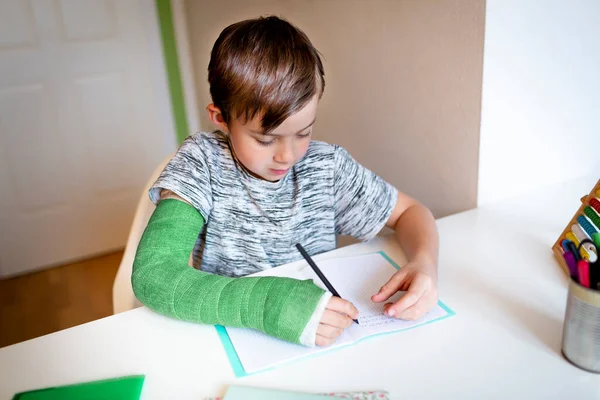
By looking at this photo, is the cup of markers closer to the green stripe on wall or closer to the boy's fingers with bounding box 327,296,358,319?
the boy's fingers with bounding box 327,296,358,319

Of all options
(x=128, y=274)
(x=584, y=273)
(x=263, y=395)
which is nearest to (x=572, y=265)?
(x=584, y=273)

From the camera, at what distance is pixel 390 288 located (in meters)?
0.77

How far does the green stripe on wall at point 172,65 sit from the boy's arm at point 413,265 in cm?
164

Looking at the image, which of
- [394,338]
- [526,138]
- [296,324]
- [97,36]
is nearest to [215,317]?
[296,324]

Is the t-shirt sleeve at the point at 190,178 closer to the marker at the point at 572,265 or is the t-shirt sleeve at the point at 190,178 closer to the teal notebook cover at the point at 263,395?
the teal notebook cover at the point at 263,395

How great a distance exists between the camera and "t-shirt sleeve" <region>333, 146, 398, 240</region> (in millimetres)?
999

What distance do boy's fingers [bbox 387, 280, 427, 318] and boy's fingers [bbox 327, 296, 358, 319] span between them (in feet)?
0.17

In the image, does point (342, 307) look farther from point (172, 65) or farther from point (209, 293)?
point (172, 65)

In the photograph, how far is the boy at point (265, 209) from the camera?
0.71m

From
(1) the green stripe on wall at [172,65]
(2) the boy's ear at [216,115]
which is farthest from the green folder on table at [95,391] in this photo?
(1) the green stripe on wall at [172,65]

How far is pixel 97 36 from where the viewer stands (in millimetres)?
2131

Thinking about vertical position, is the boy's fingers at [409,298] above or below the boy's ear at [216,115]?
below

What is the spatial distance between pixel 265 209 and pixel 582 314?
550 millimetres

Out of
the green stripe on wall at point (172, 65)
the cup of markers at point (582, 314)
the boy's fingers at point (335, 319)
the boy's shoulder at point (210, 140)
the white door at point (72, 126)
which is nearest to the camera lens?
the cup of markers at point (582, 314)
